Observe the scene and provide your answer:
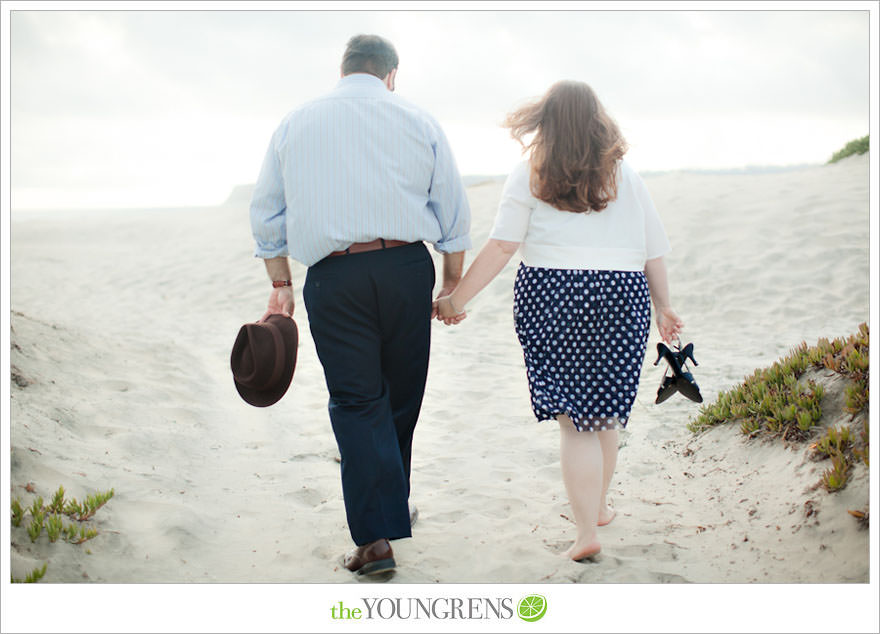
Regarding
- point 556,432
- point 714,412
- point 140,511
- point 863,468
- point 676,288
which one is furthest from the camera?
point 676,288

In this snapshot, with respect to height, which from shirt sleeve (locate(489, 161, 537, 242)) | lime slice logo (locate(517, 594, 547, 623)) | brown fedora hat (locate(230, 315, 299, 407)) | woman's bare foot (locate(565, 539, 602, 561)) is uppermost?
shirt sleeve (locate(489, 161, 537, 242))

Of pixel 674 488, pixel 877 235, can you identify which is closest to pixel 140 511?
pixel 674 488

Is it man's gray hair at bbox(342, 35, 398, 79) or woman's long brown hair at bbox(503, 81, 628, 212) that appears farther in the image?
man's gray hair at bbox(342, 35, 398, 79)

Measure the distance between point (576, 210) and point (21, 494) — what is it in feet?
9.04

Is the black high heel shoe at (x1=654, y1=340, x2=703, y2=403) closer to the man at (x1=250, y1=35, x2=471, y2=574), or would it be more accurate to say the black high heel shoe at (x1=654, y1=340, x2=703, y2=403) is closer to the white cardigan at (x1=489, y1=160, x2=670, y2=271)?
the white cardigan at (x1=489, y1=160, x2=670, y2=271)

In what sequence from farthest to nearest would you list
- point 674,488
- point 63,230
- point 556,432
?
1. point 63,230
2. point 556,432
3. point 674,488

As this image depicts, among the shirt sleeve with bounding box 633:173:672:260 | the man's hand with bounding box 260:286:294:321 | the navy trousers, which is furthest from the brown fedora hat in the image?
the shirt sleeve with bounding box 633:173:672:260

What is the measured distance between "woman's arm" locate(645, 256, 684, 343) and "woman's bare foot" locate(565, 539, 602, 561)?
3.06 feet

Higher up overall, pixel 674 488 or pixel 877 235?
A: pixel 877 235

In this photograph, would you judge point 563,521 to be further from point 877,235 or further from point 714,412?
point 877,235

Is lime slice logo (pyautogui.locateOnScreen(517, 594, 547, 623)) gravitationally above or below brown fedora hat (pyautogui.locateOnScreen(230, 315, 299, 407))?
below

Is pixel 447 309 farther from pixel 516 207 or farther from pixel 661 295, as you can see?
pixel 661 295

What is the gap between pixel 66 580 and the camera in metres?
2.84

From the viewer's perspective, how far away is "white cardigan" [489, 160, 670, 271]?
289cm
